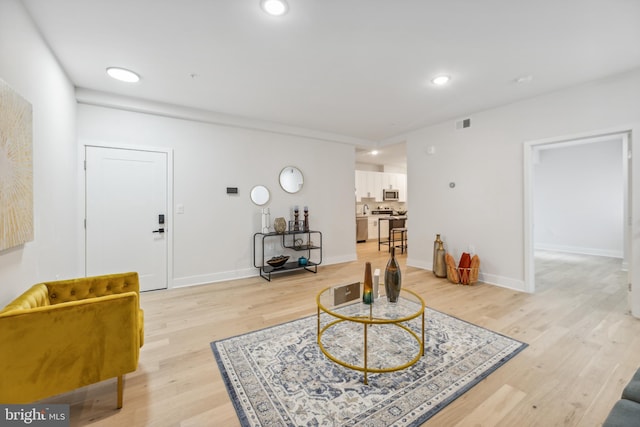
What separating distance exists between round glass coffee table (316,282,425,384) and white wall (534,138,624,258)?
616 cm

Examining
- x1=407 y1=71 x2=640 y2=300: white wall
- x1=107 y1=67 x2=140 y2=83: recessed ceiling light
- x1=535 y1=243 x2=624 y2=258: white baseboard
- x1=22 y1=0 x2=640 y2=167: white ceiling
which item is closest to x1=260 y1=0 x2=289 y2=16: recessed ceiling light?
x1=22 y1=0 x2=640 y2=167: white ceiling

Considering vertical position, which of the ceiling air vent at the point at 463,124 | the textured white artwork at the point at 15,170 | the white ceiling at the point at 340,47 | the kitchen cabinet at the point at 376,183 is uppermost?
the white ceiling at the point at 340,47

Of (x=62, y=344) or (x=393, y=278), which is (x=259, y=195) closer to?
(x=393, y=278)

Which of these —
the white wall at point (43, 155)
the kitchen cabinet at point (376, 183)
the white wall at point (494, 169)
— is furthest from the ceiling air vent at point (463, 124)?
the white wall at point (43, 155)

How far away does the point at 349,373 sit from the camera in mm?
1852

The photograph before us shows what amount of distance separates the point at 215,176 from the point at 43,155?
6.56ft

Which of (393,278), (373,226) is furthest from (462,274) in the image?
(373,226)

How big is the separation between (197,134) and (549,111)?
4.79 metres

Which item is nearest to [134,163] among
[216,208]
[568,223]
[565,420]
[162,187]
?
[162,187]

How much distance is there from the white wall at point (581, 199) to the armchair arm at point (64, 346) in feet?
27.5

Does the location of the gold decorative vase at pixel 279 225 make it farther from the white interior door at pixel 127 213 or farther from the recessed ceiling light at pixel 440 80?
the recessed ceiling light at pixel 440 80

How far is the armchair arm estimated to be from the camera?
1.29 metres

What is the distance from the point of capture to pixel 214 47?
7.61 feet

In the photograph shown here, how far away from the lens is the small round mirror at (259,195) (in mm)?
4386
